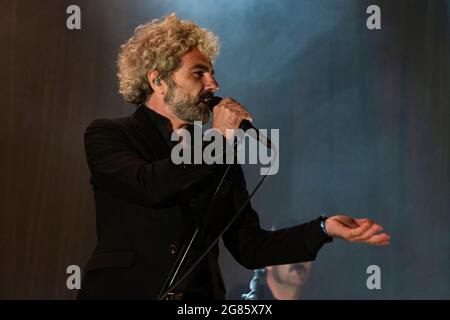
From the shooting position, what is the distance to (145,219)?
68.6 inches

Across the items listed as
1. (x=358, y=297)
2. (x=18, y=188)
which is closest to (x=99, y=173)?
(x=18, y=188)

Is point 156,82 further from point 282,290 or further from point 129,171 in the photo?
point 282,290

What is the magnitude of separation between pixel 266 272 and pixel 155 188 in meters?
2.33

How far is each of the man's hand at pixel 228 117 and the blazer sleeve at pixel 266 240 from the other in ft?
1.28

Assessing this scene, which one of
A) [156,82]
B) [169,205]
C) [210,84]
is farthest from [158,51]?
[169,205]

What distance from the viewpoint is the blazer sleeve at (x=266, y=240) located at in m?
1.84

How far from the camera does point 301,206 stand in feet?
12.9

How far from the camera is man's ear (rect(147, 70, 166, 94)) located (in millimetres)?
1999

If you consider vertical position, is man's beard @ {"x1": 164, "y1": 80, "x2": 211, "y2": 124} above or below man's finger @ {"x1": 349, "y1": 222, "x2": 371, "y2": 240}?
above

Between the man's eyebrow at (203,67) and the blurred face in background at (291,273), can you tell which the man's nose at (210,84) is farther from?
the blurred face in background at (291,273)

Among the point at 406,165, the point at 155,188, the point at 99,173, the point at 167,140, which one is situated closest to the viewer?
the point at 155,188

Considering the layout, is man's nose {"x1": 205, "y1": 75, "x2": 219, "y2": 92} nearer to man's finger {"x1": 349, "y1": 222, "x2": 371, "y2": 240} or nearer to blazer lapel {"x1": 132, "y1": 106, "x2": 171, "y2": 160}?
blazer lapel {"x1": 132, "y1": 106, "x2": 171, "y2": 160}

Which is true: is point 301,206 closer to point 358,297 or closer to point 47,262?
point 358,297

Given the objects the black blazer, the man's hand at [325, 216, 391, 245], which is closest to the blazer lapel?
the black blazer
